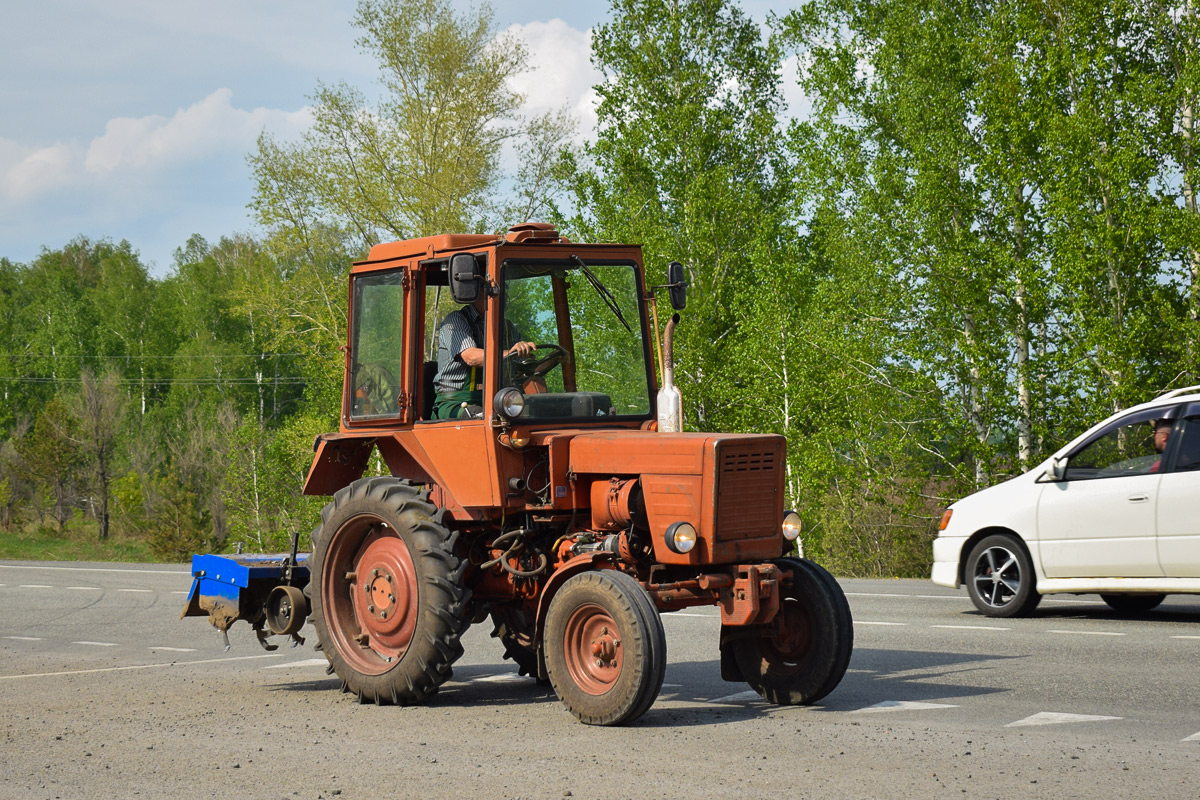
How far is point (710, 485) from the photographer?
7.60m

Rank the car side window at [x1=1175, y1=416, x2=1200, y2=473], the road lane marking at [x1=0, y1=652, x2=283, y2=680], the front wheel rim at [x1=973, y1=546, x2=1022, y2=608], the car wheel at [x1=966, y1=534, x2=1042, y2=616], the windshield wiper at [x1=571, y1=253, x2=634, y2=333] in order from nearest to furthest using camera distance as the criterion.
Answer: the windshield wiper at [x1=571, y1=253, x2=634, y2=333], the road lane marking at [x1=0, y1=652, x2=283, y2=680], the car side window at [x1=1175, y1=416, x2=1200, y2=473], the car wheel at [x1=966, y1=534, x2=1042, y2=616], the front wheel rim at [x1=973, y1=546, x2=1022, y2=608]

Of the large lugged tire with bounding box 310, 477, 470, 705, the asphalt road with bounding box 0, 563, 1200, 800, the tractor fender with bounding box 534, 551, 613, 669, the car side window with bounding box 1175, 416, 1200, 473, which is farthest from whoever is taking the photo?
the car side window with bounding box 1175, 416, 1200, 473

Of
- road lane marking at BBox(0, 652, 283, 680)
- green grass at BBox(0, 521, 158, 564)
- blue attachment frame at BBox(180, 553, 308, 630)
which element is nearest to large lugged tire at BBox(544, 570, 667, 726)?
blue attachment frame at BBox(180, 553, 308, 630)

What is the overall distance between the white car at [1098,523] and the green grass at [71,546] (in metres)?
20.2

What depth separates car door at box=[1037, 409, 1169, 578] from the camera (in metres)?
12.1

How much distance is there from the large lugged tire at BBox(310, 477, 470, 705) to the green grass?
68.6ft

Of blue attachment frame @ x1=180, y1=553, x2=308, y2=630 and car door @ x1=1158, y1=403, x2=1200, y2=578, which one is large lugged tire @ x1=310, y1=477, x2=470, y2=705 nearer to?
blue attachment frame @ x1=180, y1=553, x2=308, y2=630

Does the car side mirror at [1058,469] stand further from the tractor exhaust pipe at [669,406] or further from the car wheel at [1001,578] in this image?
the tractor exhaust pipe at [669,406]

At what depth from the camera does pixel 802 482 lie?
31.0m

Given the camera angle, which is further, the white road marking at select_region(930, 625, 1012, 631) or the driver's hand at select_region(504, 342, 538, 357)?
the white road marking at select_region(930, 625, 1012, 631)

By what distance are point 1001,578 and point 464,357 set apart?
6.85 m

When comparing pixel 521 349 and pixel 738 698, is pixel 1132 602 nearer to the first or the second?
pixel 738 698

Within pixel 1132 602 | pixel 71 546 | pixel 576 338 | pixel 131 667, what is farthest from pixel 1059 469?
pixel 71 546

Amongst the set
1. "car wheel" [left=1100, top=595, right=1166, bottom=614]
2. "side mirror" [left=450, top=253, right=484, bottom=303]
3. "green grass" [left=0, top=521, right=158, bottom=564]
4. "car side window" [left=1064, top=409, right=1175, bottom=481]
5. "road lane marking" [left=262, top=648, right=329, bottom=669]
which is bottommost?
"green grass" [left=0, top=521, right=158, bottom=564]
